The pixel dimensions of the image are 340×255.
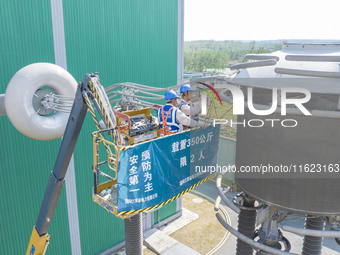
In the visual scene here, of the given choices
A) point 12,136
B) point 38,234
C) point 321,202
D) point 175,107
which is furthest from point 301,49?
point 12,136

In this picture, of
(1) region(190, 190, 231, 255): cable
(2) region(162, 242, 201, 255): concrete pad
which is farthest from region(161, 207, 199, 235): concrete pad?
(1) region(190, 190, 231, 255): cable

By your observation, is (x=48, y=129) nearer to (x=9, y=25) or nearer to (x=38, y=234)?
(x=38, y=234)

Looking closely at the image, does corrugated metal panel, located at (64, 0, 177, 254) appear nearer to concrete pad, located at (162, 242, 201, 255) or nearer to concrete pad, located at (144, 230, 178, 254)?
concrete pad, located at (144, 230, 178, 254)

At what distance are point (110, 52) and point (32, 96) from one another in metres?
5.20

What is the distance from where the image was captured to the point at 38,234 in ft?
32.2

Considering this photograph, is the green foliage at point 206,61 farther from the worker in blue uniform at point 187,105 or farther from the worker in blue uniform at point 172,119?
the worker in blue uniform at point 172,119

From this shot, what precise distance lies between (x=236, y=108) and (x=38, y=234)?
Result: 792 cm

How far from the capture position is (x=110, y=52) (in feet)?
45.5

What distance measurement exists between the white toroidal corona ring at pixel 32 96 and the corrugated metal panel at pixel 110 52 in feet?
9.02

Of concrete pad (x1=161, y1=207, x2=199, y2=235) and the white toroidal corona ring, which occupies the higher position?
the white toroidal corona ring

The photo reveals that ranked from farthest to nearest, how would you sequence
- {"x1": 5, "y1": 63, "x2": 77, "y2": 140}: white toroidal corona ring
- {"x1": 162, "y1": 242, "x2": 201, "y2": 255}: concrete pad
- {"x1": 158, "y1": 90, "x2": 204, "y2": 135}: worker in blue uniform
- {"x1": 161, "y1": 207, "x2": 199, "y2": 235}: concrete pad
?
{"x1": 161, "y1": 207, "x2": 199, "y2": 235}: concrete pad < {"x1": 162, "y1": 242, "x2": 201, "y2": 255}: concrete pad < {"x1": 5, "y1": 63, "x2": 77, "y2": 140}: white toroidal corona ring < {"x1": 158, "y1": 90, "x2": 204, "y2": 135}: worker in blue uniform

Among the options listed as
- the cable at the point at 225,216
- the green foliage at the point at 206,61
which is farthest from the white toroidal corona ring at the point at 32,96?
the green foliage at the point at 206,61

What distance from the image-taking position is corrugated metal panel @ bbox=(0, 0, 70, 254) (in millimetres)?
10961

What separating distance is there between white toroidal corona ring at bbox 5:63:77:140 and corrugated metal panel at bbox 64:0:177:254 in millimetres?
2748
